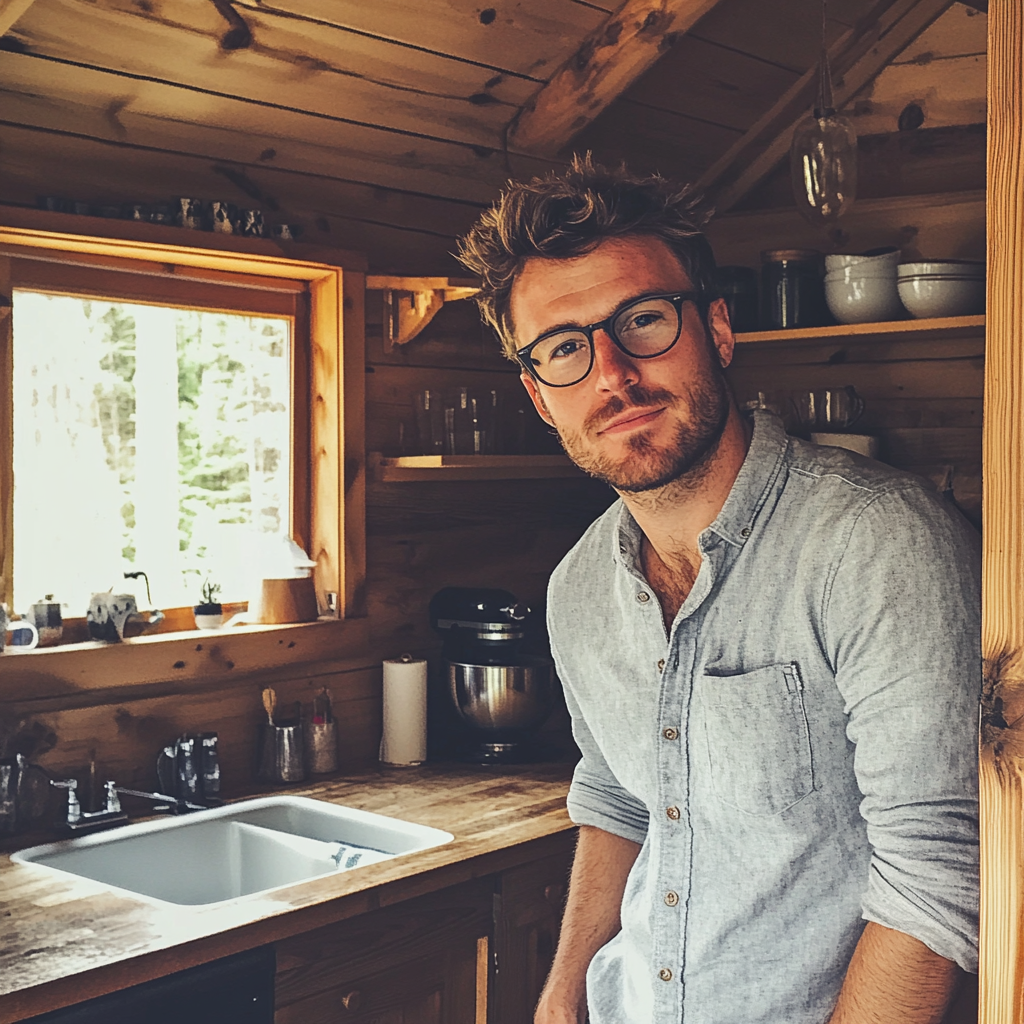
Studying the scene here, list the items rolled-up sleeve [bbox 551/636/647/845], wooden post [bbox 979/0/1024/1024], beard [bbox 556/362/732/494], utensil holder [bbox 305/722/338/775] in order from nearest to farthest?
wooden post [bbox 979/0/1024/1024] → beard [bbox 556/362/732/494] → rolled-up sleeve [bbox 551/636/647/845] → utensil holder [bbox 305/722/338/775]

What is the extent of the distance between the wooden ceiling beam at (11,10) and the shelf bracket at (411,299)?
3.39 feet

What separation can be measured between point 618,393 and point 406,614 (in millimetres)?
1796

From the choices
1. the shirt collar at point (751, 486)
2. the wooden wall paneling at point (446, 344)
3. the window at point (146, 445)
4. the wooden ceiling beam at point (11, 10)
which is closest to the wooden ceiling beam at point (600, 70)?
the wooden wall paneling at point (446, 344)

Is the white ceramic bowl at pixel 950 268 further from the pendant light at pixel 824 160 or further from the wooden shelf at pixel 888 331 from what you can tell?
the pendant light at pixel 824 160

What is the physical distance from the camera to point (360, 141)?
9.70 feet

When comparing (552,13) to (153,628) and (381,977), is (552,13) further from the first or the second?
(381,977)

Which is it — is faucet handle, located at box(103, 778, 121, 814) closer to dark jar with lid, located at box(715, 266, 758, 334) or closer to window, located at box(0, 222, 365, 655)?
window, located at box(0, 222, 365, 655)

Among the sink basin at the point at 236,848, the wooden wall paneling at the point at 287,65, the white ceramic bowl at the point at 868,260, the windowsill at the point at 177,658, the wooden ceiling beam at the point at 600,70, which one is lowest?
the sink basin at the point at 236,848

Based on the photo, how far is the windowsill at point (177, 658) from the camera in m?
2.51

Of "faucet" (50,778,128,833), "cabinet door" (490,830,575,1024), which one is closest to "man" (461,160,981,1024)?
"cabinet door" (490,830,575,1024)

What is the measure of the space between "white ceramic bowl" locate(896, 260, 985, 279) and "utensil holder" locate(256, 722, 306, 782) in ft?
5.95

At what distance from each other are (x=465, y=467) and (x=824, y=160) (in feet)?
3.54

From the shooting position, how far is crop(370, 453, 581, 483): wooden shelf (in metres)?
3.01

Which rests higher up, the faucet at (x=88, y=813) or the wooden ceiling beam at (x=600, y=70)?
the wooden ceiling beam at (x=600, y=70)
